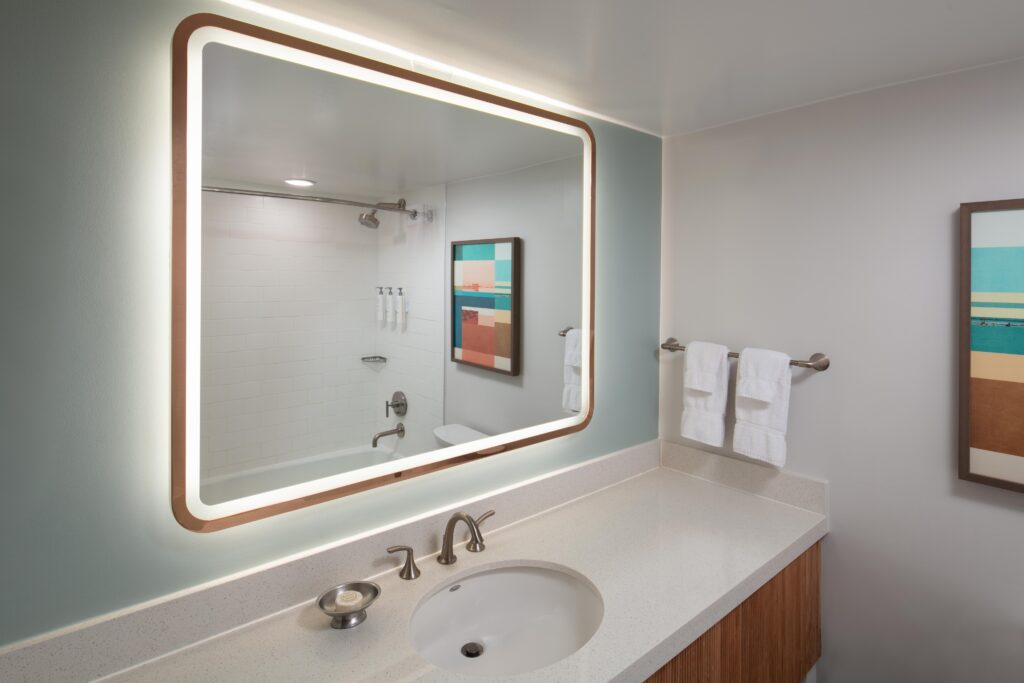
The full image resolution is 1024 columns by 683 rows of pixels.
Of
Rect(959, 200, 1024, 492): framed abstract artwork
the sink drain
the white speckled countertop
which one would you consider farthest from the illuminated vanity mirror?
Rect(959, 200, 1024, 492): framed abstract artwork

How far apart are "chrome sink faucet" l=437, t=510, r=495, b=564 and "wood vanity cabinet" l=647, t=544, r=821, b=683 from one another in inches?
20.7

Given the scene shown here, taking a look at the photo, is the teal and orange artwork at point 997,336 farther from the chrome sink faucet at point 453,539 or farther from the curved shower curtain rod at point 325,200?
the curved shower curtain rod at point 325,200

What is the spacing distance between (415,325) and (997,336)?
1.48 meters

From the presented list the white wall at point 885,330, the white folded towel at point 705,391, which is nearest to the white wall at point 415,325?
the white folded towel at point 705,391

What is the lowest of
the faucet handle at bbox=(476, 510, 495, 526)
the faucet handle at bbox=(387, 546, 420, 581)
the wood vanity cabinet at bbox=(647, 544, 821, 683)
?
the wood vanity cabinet at bbox=(647, 544, 821, 683)

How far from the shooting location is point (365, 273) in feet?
4.46

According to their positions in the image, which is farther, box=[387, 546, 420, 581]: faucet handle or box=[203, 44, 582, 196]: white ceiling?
box=[387, 546, 420, 581]: faucet handle

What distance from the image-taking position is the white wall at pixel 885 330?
1468 millimetres

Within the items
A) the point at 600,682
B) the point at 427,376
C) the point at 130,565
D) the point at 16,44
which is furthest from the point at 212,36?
the point at 600,682

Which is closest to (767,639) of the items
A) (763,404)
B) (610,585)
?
(610,585)

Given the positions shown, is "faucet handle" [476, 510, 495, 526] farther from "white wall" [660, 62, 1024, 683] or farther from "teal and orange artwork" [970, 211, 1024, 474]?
"teal and orange artwork" [970, 211, 1024, 474]

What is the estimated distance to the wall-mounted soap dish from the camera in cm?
113

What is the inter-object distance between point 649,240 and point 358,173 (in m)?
1.17

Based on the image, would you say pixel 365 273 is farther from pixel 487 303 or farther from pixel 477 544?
pixel 477 544
